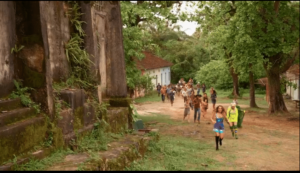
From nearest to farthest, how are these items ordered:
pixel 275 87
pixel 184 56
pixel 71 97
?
1. pixel 71 97
2. pixel 275 87
3. pixel 184 56

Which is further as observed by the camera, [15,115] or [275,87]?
[275,87]

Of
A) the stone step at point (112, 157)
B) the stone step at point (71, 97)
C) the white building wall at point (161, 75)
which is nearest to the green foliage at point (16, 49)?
the stone step at point (71, 97)

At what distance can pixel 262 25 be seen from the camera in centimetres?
2014

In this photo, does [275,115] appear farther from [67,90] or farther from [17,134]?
[17,134]

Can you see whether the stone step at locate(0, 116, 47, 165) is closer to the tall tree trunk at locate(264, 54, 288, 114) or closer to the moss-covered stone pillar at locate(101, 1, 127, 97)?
the moss-covered stone pillar at locate(101, 1, 127, 97)

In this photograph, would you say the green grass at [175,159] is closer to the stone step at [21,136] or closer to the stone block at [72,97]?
the stone block at [72,97]

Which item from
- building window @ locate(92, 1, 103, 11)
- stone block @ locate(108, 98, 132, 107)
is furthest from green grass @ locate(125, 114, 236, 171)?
building window @ locate(92, 1, 103, 11)

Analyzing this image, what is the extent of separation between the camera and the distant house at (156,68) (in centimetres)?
4019

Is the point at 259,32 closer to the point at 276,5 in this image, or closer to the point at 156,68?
the point at 276,5

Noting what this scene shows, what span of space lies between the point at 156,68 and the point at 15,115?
3711 centimetres

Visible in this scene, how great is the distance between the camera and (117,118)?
966cm

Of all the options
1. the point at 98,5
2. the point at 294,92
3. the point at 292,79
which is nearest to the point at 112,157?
the point at 98,5

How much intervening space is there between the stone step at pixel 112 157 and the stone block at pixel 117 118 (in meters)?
0.67

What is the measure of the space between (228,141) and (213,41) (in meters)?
11.4
